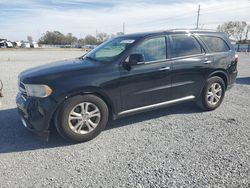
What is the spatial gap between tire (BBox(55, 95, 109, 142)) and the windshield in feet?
2.86

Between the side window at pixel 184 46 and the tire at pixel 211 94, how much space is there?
29.7 inches

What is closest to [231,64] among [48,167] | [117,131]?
[117,131]

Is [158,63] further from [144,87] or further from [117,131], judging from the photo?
[117,131]

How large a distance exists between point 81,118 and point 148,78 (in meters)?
1.43

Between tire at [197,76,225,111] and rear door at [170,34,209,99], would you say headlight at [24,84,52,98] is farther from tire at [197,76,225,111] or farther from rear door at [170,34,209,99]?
tire at [197,76,225,111]

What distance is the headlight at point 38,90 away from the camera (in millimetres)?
3785

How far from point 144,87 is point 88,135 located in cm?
134

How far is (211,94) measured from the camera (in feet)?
18.2

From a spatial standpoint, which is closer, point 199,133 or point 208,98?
point 199,133

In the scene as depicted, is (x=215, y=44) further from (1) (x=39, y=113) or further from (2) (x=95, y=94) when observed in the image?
(1) (x=39, y=113)

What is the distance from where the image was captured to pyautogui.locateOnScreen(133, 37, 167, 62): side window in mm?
4598

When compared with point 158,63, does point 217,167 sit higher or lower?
lower

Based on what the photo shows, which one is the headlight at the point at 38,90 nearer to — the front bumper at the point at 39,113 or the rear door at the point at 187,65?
the front bumper at the point at 39,113

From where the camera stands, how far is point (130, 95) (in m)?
4.45
